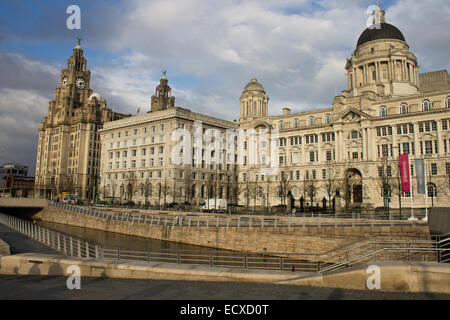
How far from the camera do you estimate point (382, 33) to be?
86188 millimetres

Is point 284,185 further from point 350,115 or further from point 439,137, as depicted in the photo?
point 439,137

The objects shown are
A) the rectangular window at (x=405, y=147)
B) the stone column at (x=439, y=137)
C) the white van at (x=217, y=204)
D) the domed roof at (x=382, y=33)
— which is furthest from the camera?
the domed roof at (x=382, y=33)

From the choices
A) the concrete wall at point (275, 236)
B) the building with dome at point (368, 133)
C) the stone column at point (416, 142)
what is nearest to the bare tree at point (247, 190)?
the building with dome at point (368, 133)

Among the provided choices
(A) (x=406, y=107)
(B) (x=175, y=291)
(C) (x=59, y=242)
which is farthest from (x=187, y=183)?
(B) (x=175, y=291)

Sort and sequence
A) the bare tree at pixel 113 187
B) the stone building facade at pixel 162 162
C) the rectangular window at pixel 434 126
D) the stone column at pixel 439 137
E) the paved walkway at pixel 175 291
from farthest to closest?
the bare tree at pixel 113 187
the stone building facade at pixel 162 162
the rectangular window at pixel 434 126
the stone column at pixel 439 137
the paved walkway at pixel 175 291

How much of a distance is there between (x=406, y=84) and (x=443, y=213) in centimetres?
6669

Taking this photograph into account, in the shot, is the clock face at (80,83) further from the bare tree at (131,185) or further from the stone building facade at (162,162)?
the bare tree at (131,185)

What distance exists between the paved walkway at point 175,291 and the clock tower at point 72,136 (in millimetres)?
110292

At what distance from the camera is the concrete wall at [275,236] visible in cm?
2867

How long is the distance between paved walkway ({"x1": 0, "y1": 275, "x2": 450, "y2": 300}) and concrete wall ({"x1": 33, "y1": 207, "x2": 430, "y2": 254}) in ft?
44.9

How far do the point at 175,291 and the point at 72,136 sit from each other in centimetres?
13141

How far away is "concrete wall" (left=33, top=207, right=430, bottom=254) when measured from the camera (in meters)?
28.7
